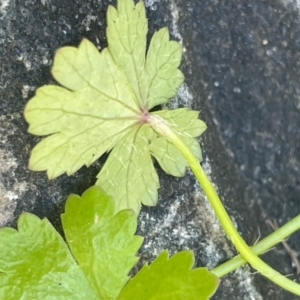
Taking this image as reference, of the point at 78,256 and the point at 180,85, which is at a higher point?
the point at 180,85

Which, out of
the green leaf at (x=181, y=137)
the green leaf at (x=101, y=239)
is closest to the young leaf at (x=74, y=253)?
the green leaf at (x=101, y=239)

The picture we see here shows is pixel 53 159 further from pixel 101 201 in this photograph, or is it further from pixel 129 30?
pixel 129 30

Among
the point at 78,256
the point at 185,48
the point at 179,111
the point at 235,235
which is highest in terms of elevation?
the point at 185,48

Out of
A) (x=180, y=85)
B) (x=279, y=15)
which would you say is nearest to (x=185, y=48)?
(x=180, y=85)

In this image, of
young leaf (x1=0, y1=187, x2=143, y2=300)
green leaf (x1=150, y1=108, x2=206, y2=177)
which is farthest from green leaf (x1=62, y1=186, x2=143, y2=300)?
green leaf (x1=150, y1=108, x2=206, y2=177)

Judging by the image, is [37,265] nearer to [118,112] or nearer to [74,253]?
[74,253]

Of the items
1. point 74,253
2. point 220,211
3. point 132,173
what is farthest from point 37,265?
point 220,211

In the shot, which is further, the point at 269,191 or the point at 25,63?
the point at 269,191
